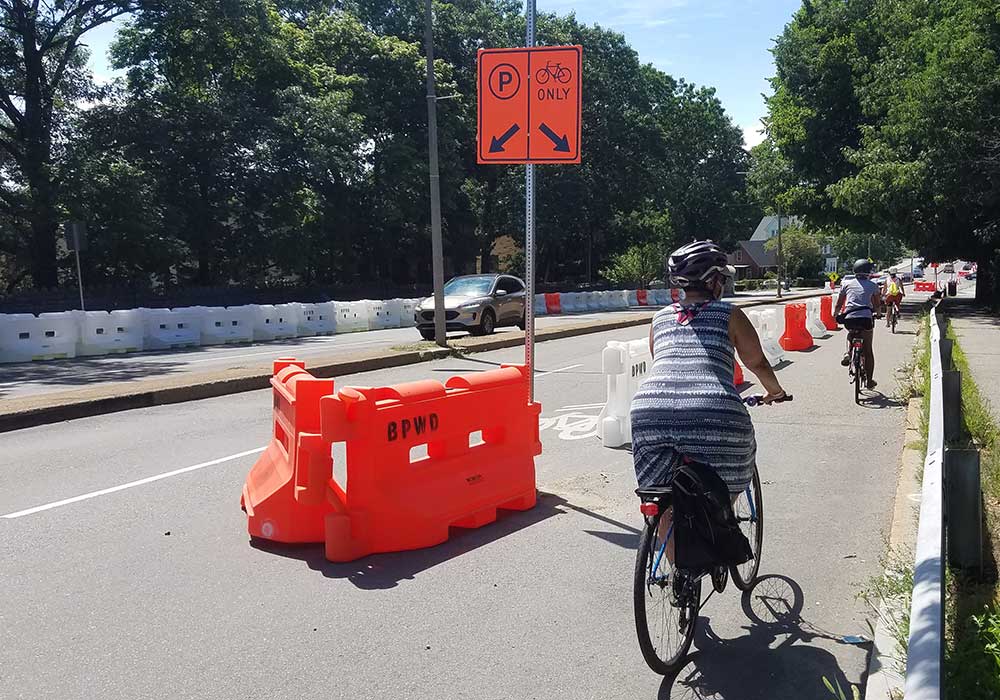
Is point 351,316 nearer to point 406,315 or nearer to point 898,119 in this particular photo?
point 406,315

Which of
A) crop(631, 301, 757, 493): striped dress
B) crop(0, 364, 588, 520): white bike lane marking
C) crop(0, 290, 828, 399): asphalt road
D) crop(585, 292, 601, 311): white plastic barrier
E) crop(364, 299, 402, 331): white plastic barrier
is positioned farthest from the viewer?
crop(585, 292, 601, 311): white plastic barrier

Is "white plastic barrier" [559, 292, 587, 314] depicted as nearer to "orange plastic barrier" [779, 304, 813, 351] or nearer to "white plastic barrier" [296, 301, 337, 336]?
"white plastic barrier" [296, 301, 337, 336]

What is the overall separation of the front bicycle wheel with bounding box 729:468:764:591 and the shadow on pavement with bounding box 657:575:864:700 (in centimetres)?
14

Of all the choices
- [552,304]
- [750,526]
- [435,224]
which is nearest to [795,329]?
[435,224]

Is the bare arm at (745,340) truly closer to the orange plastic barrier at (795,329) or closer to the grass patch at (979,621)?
the grass patch at (979,621)

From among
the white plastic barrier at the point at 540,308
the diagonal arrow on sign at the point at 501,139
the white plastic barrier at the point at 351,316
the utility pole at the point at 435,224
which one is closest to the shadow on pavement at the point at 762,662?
the diagonal arrow on sign at the point at 501,139

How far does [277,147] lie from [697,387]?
3472cm

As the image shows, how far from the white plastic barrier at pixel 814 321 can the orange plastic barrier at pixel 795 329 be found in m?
2.48

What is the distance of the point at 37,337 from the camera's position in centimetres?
1945

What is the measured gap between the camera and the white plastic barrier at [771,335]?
16.8 meters

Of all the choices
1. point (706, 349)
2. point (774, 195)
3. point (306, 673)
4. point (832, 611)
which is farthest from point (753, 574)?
point (774, 195)

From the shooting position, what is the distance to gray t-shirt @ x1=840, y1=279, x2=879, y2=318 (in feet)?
40.5

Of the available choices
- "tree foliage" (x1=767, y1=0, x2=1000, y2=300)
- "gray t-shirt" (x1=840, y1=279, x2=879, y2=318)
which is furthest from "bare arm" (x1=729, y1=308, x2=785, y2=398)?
"tree foliage" (x1=767, y1=0, x2=1000, y2=300)

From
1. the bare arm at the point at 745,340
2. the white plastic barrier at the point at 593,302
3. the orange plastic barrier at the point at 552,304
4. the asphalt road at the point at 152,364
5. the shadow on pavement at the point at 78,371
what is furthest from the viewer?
the white plastic barrier at the point at 593,302
